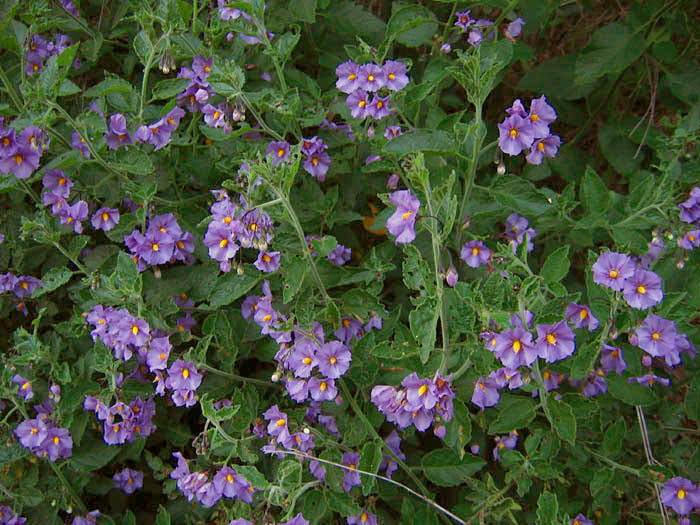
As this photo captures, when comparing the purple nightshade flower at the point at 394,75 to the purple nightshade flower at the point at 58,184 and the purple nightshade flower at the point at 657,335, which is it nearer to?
the purple nightshade flower at the point at 657,335

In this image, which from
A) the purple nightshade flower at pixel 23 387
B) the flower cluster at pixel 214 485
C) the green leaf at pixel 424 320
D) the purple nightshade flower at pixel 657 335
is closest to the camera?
the green leaf at pixel 424 320

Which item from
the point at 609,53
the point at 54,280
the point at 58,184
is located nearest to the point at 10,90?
the point at 58,184

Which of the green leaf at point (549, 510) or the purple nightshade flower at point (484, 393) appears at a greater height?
the purple nightshade flower at point (484, 393)

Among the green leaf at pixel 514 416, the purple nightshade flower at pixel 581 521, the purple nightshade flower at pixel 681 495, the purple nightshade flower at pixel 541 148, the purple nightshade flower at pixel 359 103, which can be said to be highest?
the purple nightshade flower at pixel 359 103

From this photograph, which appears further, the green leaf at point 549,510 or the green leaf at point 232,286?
the green leaf at point 232,286

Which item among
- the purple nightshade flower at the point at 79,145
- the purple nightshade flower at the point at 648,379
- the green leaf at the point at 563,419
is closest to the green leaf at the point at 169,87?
the purple nightshade flower at the point at 79,145

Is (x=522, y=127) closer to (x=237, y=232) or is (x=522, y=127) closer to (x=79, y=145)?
(x=237, y=232)

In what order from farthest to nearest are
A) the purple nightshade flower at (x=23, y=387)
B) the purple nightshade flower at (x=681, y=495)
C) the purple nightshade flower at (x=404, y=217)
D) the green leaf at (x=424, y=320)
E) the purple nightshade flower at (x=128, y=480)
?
the purple nightshade flower at (x=128, y=480), the purple nightshade flower at (x=23, y=387), the purple nightshade flower at (x=681, y=495), the purple nightshade flower at (x=404, y=217), the green leaf at (x=424, y=320)
